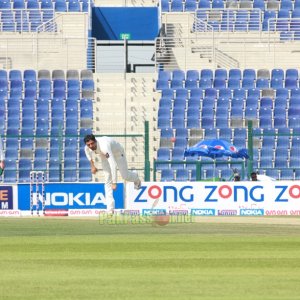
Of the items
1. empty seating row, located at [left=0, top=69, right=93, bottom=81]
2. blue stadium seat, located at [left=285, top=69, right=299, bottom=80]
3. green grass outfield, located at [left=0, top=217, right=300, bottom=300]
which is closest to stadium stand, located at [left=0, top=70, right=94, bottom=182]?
empty seating row, located at [left=0, top=69, right=93, bottom=81]

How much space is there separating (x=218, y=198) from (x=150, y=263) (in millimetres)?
13111

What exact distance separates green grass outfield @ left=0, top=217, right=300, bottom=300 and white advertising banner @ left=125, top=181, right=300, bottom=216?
260 inches

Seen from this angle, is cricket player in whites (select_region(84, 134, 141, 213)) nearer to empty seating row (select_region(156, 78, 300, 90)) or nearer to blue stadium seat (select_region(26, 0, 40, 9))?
empty seating row (select_region(156, 78, 300, 90))

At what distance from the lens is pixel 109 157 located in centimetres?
2053

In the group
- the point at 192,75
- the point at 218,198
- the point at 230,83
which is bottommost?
the point at 218,198

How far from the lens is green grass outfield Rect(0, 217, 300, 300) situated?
9.77 m

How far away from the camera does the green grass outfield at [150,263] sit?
9.77 metres

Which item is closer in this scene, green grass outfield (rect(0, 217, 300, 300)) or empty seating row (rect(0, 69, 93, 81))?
green grass outfield (rect(0, 217, 300, 300))

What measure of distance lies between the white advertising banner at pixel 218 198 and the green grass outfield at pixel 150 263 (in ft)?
21.7

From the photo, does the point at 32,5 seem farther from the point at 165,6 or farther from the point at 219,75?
the point at 219,75

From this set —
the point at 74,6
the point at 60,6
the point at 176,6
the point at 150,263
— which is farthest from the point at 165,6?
the point at 150,263

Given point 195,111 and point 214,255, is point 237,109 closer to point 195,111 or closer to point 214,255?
point 195,111

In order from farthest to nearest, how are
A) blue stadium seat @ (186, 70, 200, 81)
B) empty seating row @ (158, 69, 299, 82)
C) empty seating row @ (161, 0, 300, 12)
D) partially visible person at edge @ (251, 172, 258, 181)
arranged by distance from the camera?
empty seating row @ (161, 0, 300, 12)
blue stadium seat @ (186, 70, 200, 81)
empty seating row @ (158, 69, 299, 82)
partially visible person at edge @ (251, 172, 258, 181)

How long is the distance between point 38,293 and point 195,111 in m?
22.6
